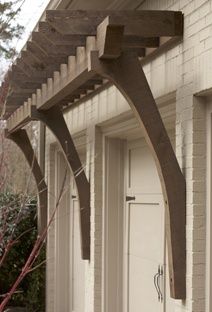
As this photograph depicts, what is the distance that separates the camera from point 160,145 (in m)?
4.34

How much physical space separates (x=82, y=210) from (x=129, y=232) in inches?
26.2

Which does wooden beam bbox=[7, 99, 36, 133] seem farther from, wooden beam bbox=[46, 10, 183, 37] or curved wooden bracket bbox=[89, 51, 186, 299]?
curved wooden bracket bbox=[89, 51, 186, 299]

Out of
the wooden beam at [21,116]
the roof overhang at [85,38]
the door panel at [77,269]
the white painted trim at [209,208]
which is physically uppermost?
the roof overhang at [85,38]

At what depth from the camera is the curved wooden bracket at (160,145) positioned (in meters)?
4.32

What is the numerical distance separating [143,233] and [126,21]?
250cm

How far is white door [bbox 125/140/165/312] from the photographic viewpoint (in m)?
5.88

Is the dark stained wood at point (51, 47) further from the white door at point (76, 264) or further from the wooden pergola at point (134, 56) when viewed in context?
the white door at point (76, 264)

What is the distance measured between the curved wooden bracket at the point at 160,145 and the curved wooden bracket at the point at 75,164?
2.84 meters

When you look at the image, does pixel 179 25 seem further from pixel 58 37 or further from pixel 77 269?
pixel 77 269

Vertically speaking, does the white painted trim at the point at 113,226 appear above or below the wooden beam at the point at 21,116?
below

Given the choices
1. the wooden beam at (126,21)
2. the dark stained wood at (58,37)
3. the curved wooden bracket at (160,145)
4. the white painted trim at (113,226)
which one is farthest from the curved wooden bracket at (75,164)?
the curved wooden bracket at (160,145)

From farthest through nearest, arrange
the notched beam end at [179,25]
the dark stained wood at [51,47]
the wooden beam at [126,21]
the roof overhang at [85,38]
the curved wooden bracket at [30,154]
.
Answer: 1. the curved wooden bracket at [30,154]
2. the dark stained wood at [51,47]
3. the notched beam end at [179,25]
4. the wooden beam at [126,21]
5. the roof overhang at [85,38]

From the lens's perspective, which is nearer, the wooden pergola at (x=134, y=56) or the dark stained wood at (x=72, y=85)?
the wooden pergola at (x=134, y=56)

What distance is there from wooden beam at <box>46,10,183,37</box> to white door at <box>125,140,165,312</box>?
1.73 metres
